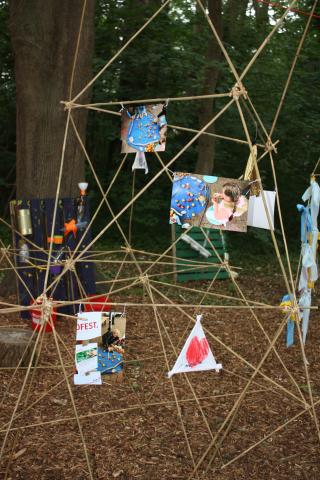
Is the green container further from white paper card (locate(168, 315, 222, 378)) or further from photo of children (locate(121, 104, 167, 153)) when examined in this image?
white paper card (locate(168, 315, 222, 378))

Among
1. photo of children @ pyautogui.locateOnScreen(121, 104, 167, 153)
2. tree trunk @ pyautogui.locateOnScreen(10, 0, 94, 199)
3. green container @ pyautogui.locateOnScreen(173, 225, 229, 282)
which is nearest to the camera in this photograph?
photo of children @ pyautogui.locateOnScreen(121, 104, 167, 153)

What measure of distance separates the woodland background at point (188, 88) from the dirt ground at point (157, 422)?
410 centimetres

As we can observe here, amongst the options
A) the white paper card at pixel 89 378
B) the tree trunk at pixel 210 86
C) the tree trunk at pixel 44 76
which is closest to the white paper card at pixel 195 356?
the white paper card at pixel 89 378

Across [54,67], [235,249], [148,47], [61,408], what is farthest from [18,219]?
[235,249]

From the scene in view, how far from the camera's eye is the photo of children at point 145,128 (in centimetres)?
335

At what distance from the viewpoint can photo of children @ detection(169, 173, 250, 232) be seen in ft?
10.4

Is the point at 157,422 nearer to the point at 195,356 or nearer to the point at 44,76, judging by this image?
the point at 195,356

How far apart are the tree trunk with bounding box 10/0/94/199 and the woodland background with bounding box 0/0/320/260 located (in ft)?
6.23

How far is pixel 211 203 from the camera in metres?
3.21

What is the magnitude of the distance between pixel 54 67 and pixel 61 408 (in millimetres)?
3138

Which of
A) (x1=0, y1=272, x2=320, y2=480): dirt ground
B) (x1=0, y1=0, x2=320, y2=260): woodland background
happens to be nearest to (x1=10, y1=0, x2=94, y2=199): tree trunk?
(x1=0, y1=272, x2=320, y2=480): dirt ground

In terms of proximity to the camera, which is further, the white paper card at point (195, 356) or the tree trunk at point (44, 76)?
the tree trunk at point (44, 76)

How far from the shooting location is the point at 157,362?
4465 millimetres

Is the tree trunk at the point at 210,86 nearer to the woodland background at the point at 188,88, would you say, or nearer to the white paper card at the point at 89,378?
the woodland background at the point at 188,88
